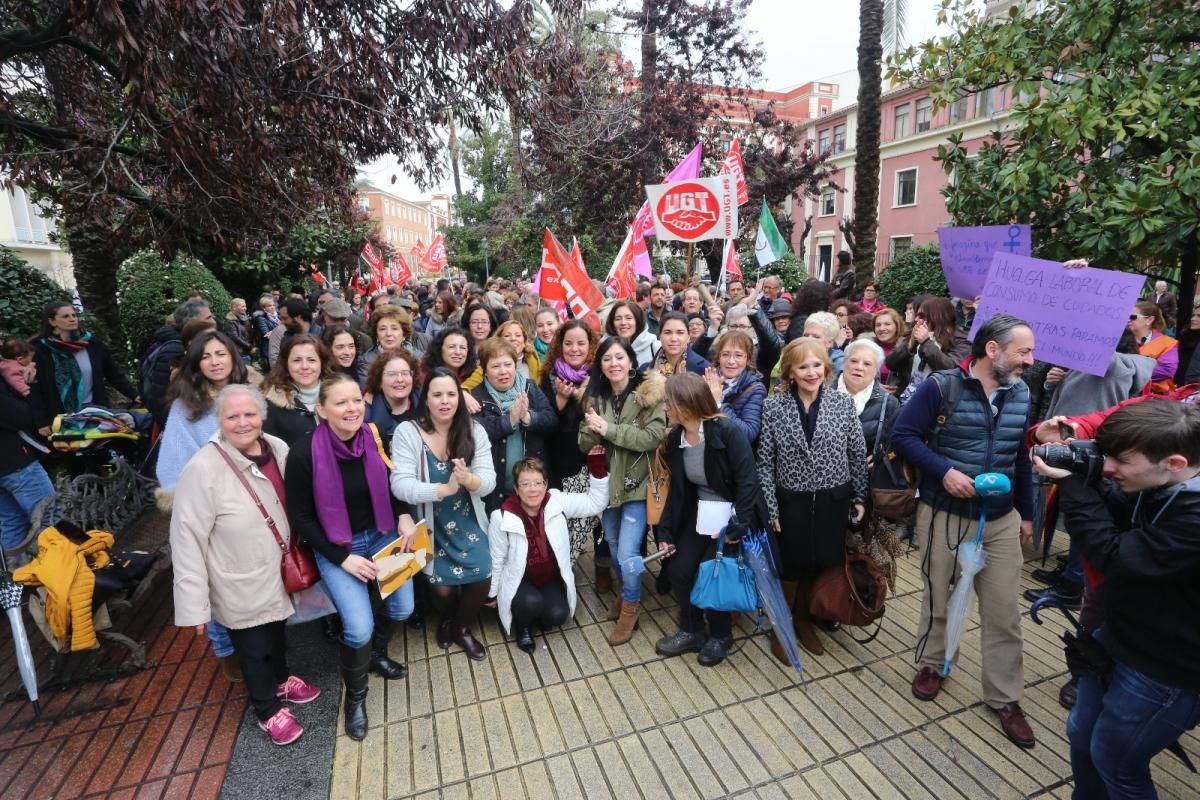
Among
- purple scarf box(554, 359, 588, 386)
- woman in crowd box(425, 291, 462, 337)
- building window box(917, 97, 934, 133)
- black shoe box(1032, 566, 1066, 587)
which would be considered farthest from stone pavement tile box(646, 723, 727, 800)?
building window box(917, 97, 934, 133)

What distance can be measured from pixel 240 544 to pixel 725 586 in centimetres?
250

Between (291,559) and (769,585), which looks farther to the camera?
(769,585)

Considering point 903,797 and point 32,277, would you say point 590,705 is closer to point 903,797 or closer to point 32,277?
point 903,797

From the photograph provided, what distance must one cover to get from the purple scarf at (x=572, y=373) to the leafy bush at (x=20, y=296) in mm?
5294

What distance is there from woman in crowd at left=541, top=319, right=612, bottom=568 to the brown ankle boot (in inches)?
22.5

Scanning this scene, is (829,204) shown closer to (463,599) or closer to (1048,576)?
(1048,576)

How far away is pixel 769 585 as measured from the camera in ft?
11.4

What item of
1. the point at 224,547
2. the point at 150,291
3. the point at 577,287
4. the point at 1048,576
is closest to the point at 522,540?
the point at 224,547

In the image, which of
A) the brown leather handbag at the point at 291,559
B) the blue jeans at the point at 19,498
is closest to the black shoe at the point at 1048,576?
the brown leather handbag at the point at 291,559

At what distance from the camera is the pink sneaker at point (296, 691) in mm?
3361

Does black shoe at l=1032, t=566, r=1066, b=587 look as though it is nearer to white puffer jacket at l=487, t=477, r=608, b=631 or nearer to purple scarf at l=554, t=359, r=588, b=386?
white puffer jacket at l=487, t=477, r=608, b=631

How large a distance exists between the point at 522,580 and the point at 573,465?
0.91m

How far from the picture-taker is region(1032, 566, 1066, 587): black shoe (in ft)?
14.9

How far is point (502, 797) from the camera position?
275 cm
